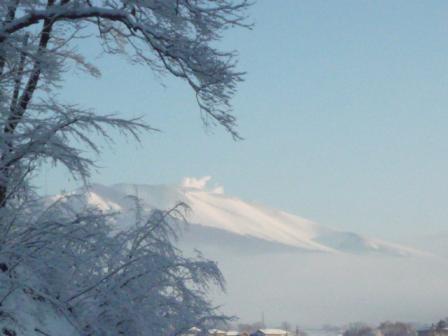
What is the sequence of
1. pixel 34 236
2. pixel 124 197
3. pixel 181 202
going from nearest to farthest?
1. pixel 34 236
2. pixel 181 202
3. pixel 124 197

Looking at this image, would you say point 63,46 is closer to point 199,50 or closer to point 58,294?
point 199,50

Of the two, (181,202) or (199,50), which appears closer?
→ (199,50)

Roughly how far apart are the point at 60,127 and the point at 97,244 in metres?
1.59

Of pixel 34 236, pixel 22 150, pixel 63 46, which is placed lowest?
pixel 34 236

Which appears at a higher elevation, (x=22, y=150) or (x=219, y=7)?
(x=219, y=7)

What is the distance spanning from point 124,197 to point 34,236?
2.59 metres

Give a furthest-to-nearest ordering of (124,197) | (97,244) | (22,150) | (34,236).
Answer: (124,197) → (97,244) → (34,236) → (22,150)

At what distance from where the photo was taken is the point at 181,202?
349 inches

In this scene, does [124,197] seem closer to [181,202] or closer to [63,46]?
[181,202]

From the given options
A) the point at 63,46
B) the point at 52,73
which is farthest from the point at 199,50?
the point at 63,46

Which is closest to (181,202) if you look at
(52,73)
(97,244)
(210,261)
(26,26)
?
(210,261)

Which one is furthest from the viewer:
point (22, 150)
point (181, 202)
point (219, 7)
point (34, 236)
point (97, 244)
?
point (181, 202)

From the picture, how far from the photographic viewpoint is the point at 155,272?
8102mm

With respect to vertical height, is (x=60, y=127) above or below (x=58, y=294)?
above
